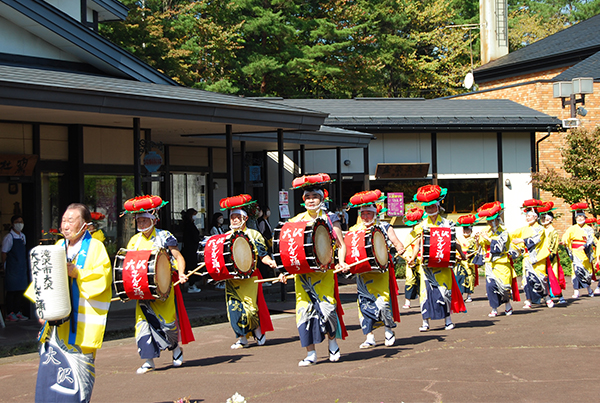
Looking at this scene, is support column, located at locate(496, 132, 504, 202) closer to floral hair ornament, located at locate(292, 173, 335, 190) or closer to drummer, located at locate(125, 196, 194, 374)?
floral hair ornament, located at locate(292, 173, 335, 190)

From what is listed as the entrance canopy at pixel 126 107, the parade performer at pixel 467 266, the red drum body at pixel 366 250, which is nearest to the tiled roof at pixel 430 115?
the entrance canopy at pixel 126 107

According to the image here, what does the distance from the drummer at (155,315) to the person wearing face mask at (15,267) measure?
14.3 feet

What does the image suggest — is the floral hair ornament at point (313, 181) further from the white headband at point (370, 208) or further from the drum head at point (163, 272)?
the drum head at point (163, 272)

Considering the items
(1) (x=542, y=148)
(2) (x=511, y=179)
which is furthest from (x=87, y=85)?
(1) (x=542, y=148)

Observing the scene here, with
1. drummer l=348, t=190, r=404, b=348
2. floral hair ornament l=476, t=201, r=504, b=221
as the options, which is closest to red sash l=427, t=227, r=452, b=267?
drummer l=348, t=190, r=404, b=348

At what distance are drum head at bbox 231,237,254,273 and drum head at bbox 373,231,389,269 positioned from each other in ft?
Result: 5.40

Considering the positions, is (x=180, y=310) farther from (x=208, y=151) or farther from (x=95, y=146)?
(x=208, y=151)

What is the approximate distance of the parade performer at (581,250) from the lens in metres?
14.9

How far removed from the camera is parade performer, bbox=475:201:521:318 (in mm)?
11711

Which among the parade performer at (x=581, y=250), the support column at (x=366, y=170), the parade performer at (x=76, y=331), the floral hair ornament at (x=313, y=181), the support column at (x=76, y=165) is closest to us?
the parade performer at (x=76, y=331)

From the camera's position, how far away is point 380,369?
7.45m

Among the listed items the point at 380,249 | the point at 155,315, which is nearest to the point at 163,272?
the point at 155,315

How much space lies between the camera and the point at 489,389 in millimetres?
6355

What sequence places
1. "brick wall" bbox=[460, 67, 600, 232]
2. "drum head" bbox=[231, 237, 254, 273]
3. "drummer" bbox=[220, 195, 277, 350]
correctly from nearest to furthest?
"drum head" bbox=[231, 237, 254, 273]
"drummer" bbox=[220, 195, 277, 350]
"brick wall" bbox=[460, 67, 600, 232]
